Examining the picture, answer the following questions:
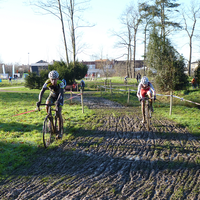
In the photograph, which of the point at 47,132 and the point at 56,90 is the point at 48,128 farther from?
the point at 56,90

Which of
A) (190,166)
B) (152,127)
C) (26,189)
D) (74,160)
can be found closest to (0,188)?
(26,189)

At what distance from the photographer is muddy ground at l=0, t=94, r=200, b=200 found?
4062mm

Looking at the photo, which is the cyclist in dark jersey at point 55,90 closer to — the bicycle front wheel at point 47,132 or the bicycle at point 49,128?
the bicycle at point 49,128

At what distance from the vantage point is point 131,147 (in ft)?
21.3

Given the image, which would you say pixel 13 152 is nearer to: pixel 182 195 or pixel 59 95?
pixel 59 95

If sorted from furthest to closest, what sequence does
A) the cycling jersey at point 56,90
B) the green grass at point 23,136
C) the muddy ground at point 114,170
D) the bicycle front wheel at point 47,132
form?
the cycling jersey at point 56,90
the bicycle front wheel at point 47,132
the green grass at point 23,136
the muddy ground at point 114,170

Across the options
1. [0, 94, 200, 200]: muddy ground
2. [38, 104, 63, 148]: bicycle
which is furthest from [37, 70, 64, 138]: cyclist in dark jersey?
[0, 94, 200, 200]: muddy ground

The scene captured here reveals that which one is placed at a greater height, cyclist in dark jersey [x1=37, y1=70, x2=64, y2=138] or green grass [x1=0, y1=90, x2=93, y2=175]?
cyclist in dark jersey [x1=37, y1=70, x2=64, y2=138]

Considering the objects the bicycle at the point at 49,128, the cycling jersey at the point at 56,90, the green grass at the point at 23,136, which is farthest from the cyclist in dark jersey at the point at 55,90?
the green grass at the point at 23,136

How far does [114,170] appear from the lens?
4.98 meters

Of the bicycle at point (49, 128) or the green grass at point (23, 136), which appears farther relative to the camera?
the bicycle at point (49, 128)

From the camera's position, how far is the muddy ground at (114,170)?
4.06 meters

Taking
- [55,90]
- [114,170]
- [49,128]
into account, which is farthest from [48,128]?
[114,170]

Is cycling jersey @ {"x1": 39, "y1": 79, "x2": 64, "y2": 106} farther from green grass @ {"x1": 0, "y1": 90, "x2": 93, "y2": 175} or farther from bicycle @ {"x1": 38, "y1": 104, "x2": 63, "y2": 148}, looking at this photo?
green grass @ {"x1": 0, "y1": 90, "x2": 93, "y2": 175}
